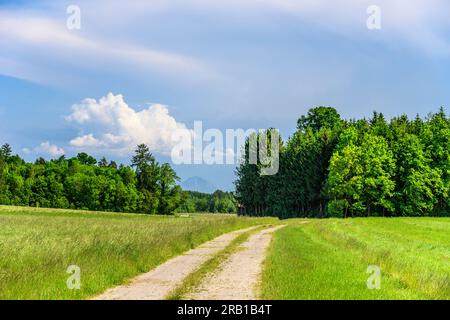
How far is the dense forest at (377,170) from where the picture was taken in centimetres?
7344

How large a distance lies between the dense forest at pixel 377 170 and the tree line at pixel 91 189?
52.1m

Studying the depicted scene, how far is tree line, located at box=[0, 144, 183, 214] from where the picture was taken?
422 ft

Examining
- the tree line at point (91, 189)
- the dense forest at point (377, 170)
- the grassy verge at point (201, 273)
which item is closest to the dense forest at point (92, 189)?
the tree line at point (91, 189)

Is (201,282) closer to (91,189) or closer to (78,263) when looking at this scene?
(78,263)

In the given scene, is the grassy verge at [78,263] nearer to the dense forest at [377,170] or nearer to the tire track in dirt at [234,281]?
the tire track in dirt at [234,281]

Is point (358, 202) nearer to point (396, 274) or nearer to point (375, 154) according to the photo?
point (375, 154)

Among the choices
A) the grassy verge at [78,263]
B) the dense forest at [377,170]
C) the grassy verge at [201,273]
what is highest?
the dense forest at [377,170]

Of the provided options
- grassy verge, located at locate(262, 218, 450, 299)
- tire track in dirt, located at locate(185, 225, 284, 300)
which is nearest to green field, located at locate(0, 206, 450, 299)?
grassy verge, located at locate(262, 218, 450, 299)

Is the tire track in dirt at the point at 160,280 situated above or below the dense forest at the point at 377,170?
below

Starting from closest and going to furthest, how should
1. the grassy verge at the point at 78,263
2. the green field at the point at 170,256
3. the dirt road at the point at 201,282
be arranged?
the grassy verge at the point at 78,263 → the green field at the point at 170,256 → the dirt road at the point at 201,282

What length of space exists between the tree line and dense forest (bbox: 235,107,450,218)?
52092 millimetres

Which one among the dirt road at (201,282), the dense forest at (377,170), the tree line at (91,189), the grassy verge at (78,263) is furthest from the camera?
the tree line at (91,189)

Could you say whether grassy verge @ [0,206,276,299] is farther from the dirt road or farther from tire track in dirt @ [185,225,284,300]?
tire track in dirt @ [185,225,284,300]
